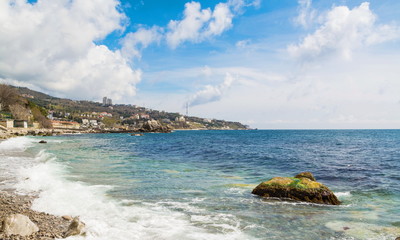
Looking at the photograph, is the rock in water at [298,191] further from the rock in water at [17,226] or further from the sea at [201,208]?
the rock in water at [17,226]

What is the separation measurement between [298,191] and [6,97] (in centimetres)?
14396

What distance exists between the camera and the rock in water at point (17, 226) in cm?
845

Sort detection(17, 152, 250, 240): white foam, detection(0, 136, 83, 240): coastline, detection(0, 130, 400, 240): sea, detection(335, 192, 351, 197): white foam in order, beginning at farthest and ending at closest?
detection(335, 192, 351, 197): white foam < detection(0, 130, 400, 240): sea < detection(17, 152, 250, 240): white foam < detection(0, 136, 83, 240): coastline

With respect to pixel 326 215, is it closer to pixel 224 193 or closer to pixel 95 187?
pixel 224 193

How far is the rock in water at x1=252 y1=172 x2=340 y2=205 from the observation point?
50.3 ft

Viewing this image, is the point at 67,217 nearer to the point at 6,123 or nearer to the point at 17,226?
the point at 17,226

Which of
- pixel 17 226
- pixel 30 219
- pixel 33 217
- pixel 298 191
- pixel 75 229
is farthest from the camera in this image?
pixel 298 191

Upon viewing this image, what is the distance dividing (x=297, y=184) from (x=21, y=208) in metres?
14.7

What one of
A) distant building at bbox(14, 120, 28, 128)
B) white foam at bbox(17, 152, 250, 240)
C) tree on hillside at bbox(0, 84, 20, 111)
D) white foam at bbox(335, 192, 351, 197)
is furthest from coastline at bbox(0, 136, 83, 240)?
tree on hillside at bbox(0, 84, 20, 111)

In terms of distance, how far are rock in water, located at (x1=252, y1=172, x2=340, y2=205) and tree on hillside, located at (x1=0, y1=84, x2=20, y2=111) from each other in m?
140

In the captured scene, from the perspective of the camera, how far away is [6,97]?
401 ft

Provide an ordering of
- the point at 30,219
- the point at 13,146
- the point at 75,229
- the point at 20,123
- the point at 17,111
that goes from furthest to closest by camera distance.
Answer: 1. the point at 20,123
2. the point at 17,111
3. the point at 13,146
4. the point at 30,219
5. the point at 75,229

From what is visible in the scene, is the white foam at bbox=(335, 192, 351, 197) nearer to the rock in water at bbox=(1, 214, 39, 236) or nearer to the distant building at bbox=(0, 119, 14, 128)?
the rock in water at bbox=(1, 214, 39, 236)

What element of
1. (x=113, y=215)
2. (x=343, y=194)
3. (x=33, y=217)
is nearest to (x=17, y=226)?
(x=33, y=217)
